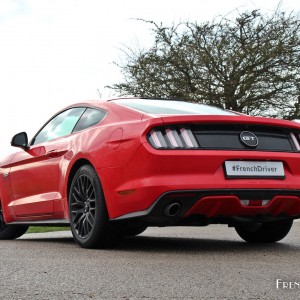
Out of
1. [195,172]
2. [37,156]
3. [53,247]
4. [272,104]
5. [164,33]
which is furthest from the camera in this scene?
[164,33]

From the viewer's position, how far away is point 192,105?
21.5ft

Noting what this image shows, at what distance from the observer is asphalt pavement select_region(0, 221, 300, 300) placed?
12.1 feet

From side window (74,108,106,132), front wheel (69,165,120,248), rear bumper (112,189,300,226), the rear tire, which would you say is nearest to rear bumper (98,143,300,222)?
rear bumper (112,189,300,226)

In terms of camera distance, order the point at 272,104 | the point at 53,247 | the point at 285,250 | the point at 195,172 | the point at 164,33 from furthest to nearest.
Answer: the point at 164,33, the point at 272,104, the point at 53,247, the point at 285,250, the point at 195,172

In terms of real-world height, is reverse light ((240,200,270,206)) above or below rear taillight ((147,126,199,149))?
below

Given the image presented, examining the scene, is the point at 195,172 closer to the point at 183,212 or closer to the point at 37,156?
the point at 183,212

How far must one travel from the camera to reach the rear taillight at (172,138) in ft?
17.5

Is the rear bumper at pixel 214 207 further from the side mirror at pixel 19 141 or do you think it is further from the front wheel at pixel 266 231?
the side mirror at pixel 19 141

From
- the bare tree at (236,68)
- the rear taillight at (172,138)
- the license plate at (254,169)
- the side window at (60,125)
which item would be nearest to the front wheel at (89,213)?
the rear taillight at (172,138)

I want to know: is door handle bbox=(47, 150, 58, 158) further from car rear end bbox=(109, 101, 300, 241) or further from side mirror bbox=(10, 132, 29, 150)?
car rear end bbox=(109, 101, 300, 241)

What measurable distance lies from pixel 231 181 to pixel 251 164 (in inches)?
10.2

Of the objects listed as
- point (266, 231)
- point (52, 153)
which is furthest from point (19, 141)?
point (266, 231)

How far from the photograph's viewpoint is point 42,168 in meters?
6.87

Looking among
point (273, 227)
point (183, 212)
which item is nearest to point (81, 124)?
point (183, 212)
